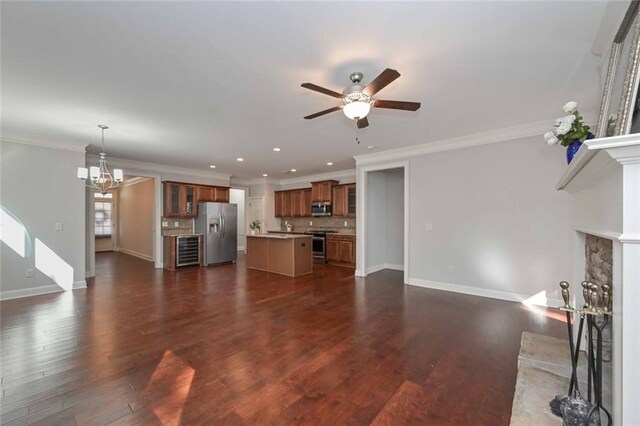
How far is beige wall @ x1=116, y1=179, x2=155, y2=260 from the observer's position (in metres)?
8.61

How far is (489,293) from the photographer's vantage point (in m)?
4.46

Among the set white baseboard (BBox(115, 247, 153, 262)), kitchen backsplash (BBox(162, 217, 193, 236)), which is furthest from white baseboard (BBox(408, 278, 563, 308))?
white baseboard (BBox(115, 247, 153, 262))

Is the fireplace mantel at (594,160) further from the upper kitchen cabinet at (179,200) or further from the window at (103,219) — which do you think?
the window at (103,219)

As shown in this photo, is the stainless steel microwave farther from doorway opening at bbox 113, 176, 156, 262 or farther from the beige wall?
the beige wall

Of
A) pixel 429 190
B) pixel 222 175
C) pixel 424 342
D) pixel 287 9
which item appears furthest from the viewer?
pixel 222 175

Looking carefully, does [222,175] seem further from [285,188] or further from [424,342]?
[424,342]

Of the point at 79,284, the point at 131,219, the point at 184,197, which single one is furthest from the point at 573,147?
the point at 131,219

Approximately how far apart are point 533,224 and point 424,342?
8.79ft

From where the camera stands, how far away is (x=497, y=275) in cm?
440

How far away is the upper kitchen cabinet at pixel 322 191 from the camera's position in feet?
25.9

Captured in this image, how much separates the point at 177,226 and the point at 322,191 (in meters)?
4.18

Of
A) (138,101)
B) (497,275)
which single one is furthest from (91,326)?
(497,275)

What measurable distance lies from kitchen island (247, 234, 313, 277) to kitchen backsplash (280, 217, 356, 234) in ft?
6.02

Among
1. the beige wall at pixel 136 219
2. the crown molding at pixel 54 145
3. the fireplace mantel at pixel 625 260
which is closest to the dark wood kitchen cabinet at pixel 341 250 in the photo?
the beige wall at pixel 136 219
